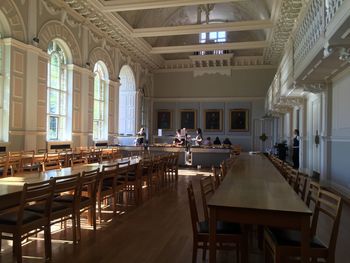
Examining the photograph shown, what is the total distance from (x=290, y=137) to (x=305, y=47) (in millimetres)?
8857

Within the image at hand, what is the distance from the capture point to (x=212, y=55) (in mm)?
20984

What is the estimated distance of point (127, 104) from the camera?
19.7 meters

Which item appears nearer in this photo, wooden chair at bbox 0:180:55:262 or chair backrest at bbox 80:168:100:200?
wooden chair at bbox 0:180:55:262

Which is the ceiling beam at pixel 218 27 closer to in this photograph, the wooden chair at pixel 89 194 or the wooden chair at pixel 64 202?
the wooden chair at pixel 89 194

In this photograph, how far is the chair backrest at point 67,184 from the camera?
12.5 feet

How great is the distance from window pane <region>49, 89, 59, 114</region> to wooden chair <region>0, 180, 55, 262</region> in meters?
9.08

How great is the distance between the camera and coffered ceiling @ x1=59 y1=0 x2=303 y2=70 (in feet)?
40.5

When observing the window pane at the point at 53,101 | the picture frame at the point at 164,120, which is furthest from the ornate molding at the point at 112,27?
the picture frame at the point at 164,120

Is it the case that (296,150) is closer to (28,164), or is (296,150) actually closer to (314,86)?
(314,86)

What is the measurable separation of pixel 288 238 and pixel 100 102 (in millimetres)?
13841

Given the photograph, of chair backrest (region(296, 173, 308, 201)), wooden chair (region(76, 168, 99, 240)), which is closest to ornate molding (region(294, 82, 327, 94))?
chair backrest (region(296, 173, 308, 201))

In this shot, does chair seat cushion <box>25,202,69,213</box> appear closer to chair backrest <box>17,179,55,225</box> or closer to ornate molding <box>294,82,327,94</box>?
chair backrest <box>17,179,55,225</box>

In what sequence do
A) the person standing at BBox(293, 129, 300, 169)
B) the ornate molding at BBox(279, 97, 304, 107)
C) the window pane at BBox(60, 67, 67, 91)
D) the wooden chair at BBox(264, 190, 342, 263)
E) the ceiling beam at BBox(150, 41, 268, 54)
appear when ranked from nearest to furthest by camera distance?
the wooden chair at BBox(264, 190, 342, 263) < the ornate molding at BBox(279, 97, 304, 107) < the window pane at BBox(60, 67, 67, 91) < the person standing at BBox(293, 129, 300, 169) < the ceiling beam at BBox(150, 41, 268, 54)

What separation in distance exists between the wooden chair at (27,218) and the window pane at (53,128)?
898 centimetres
